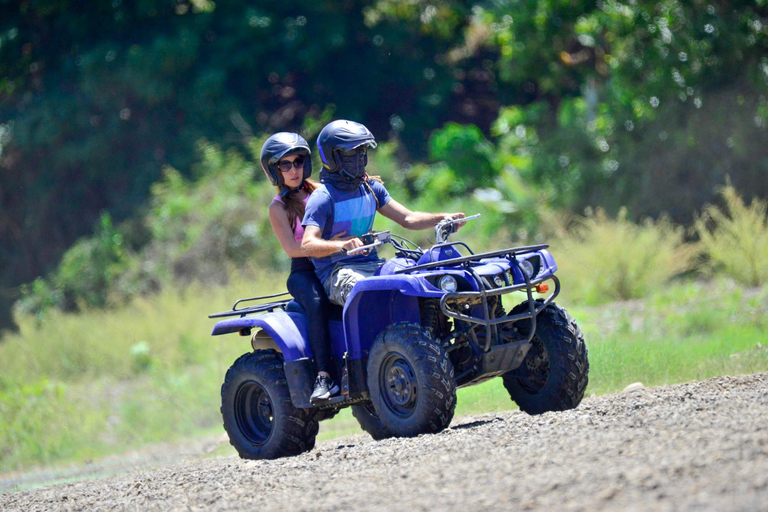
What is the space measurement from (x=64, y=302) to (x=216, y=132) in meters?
6.13

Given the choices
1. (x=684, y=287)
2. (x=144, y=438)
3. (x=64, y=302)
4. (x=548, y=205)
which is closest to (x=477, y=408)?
(x=144, y=438)

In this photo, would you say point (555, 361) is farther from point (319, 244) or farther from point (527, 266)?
point (319, 244)

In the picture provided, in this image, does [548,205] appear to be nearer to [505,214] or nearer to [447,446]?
[505,214]

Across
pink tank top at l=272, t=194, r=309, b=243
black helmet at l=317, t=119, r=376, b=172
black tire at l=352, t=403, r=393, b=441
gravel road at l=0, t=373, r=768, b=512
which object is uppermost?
black helmet at l=317, t=119, r=376, b=172

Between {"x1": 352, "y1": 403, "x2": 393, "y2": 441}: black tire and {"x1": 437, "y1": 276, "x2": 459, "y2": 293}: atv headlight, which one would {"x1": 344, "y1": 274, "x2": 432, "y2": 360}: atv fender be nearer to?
{"x1": 437, "y1": 276, "x2": 459, "y2": 293}: atv headlight

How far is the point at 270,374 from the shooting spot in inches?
311

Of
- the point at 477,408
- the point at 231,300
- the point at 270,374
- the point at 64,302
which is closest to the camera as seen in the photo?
the point at 270,374

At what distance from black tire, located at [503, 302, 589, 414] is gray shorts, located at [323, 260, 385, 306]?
1049 millimetres

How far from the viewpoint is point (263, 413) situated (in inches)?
327

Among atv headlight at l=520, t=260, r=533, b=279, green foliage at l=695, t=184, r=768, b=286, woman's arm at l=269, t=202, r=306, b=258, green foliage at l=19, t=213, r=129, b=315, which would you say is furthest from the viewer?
green foliage at l=19, t=213, r=129, b=315

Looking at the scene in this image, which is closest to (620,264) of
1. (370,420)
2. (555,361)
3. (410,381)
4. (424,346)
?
(370,420)

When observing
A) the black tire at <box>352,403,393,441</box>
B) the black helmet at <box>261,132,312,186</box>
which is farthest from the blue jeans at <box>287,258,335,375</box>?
the black helmet at <box>261,132,312,186</box>

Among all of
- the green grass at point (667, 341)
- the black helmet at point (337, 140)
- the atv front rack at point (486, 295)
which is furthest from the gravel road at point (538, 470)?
the black helmet at point (337, 140)

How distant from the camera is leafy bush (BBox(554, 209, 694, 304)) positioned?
54.0ft
